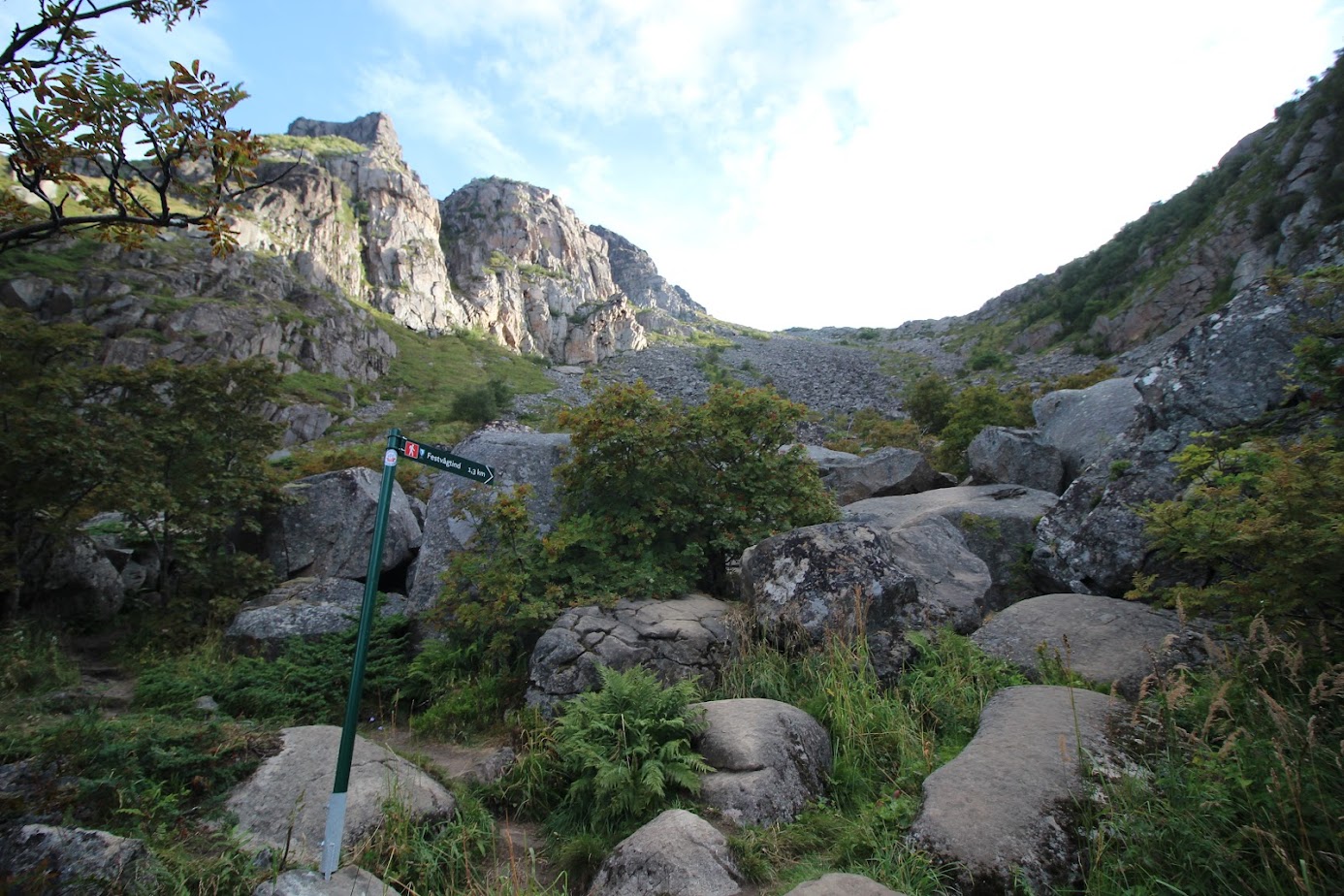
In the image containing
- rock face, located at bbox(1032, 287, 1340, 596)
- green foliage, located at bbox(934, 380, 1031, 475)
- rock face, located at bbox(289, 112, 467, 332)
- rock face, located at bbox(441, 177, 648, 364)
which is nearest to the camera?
rock face, located at bbox(1032, 287, 1340, 596)

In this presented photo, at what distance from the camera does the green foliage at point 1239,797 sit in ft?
8.68

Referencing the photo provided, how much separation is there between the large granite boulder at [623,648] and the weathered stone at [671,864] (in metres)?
2.25

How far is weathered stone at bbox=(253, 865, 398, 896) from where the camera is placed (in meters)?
3.55

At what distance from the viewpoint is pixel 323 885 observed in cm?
363

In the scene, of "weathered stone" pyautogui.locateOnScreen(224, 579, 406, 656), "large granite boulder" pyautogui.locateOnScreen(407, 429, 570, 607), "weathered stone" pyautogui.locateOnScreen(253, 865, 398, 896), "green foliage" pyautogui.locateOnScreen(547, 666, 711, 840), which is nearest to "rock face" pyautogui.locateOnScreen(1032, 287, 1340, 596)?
"green foliage" pyautogui.locateOnScreen(547, 666, 711, 840)

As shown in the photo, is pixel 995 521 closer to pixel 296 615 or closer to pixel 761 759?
pixel 761 759

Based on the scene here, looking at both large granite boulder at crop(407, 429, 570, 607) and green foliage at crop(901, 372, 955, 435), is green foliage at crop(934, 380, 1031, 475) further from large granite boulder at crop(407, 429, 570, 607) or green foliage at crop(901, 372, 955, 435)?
large granite boulder at crop(407, 429, 570, 607)

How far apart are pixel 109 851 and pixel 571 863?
2586 mm

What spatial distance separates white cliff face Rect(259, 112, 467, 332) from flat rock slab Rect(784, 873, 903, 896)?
77181 millimetres

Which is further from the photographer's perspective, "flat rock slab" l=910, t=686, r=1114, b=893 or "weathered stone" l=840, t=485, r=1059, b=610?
"weathered stone" l=840, t=485, r=1059, b=610

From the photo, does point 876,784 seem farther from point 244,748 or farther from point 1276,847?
point 244,748

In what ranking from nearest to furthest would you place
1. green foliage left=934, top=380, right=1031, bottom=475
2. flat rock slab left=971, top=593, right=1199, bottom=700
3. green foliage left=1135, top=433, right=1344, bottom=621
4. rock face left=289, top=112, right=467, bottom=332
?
1. green foliage left=1135, top=433, right=1344, bottom=621
2. flat rock slab left=971, top=593, right=1199, bottom=700
3. green foliage left=934, top=380, right=1031, bottom=475
4. rock face left=289, top=112, right=467, bottom=332

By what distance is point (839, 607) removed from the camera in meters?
6.34

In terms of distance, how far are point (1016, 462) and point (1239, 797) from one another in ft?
31.3
